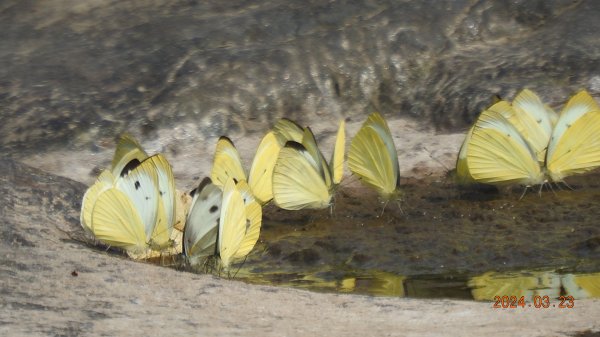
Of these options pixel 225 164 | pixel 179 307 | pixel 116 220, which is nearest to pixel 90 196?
pixel 116 220

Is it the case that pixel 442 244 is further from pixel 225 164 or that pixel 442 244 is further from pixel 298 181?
pixel 225 164

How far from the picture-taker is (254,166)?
237 inches

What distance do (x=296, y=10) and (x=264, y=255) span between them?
3116mm

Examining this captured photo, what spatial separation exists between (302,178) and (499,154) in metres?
1.02

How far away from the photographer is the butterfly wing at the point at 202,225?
4797mm

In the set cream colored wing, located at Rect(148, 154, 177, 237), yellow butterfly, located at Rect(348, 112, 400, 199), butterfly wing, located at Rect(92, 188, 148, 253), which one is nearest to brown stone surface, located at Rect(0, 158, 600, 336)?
butterfly wing, located at Rect(92, 188, 148, 253)

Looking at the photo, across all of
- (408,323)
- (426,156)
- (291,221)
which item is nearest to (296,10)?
(426,156)

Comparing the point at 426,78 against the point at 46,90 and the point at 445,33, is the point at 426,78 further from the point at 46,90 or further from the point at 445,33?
the point at 46,90

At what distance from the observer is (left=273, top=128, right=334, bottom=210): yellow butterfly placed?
5812mm

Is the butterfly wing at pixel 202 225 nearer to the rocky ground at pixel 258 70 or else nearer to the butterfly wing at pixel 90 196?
the butterfly wing at pixel 90 196

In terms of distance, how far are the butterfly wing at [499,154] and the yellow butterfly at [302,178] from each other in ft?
2.48

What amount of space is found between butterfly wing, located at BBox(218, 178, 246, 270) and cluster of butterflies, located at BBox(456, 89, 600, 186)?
1610mm

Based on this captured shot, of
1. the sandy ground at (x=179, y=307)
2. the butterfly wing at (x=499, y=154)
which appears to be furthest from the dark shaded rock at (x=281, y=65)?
the sandy ground at (x=179, y=307)

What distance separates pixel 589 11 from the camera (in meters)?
7.68
